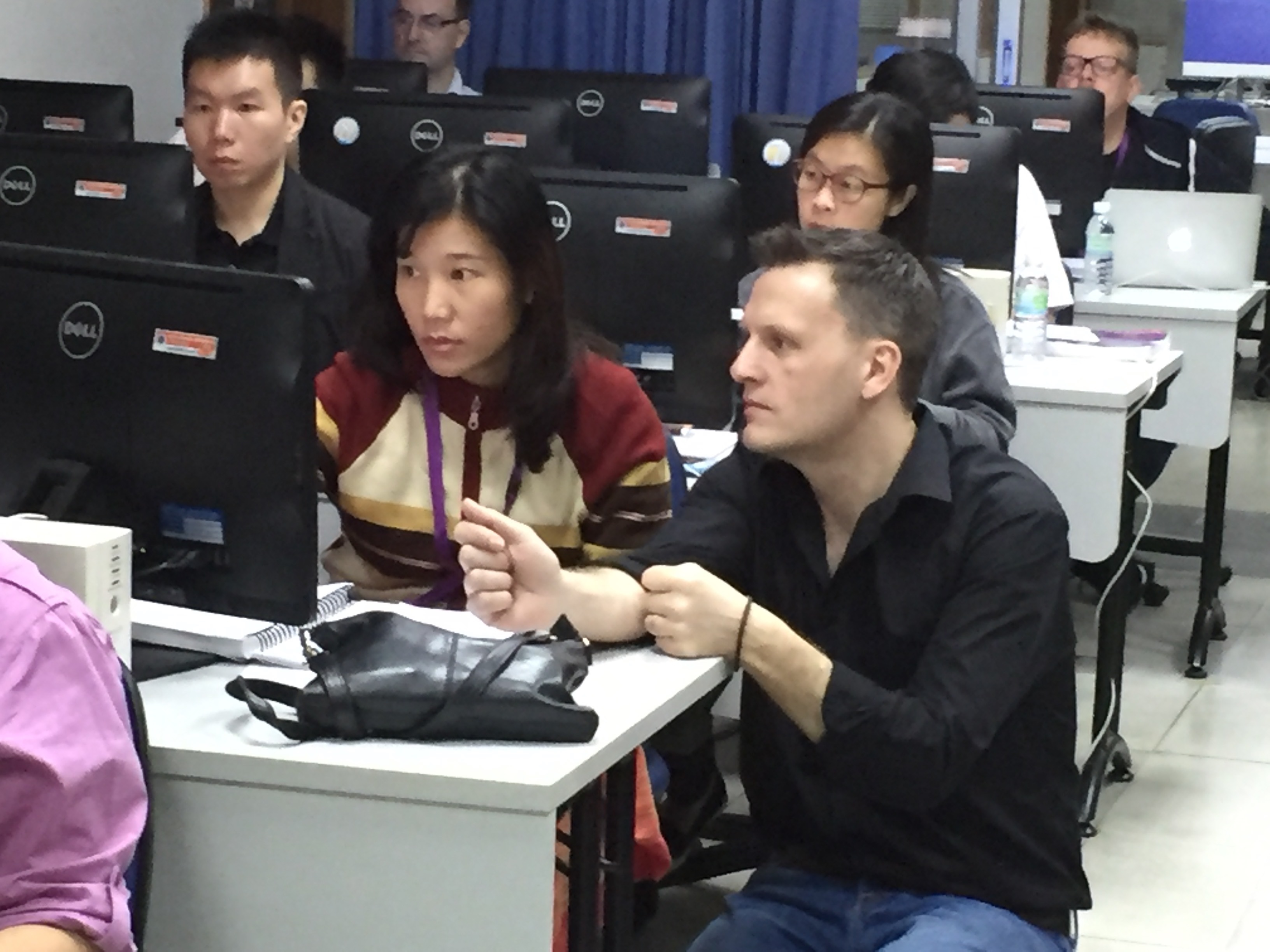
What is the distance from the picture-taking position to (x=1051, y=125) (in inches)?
171

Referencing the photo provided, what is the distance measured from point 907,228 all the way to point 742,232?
347mm

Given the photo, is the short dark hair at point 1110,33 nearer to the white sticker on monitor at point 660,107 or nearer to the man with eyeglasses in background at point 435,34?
the white sticker on monitor at point 660,107

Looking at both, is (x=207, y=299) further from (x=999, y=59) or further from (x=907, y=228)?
(x=999, y=59)

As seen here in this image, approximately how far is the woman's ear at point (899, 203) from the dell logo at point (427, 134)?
1032 millimetres

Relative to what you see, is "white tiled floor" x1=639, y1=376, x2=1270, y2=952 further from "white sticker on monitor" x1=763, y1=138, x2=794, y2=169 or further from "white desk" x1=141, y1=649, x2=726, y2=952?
"white desk" x1=141, y1=649, x2=726, y2=952

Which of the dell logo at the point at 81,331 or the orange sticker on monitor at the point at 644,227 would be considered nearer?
the dell logo at the point at 81,331

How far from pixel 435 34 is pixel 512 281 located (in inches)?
147

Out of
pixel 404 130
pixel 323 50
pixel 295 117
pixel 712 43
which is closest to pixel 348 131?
pixel 404 130

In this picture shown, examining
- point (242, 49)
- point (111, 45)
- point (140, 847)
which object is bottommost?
point (140, 847)

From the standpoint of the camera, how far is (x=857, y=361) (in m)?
A: 1.88

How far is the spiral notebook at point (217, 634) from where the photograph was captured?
1825 millimetres

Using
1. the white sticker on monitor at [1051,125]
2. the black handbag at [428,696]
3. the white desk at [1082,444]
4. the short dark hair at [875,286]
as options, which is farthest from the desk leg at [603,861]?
the white sticker on monitor at [1051,125]

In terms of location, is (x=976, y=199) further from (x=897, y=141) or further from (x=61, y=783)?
(x=61, y=783)

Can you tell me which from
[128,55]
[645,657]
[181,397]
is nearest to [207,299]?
[181,397]
